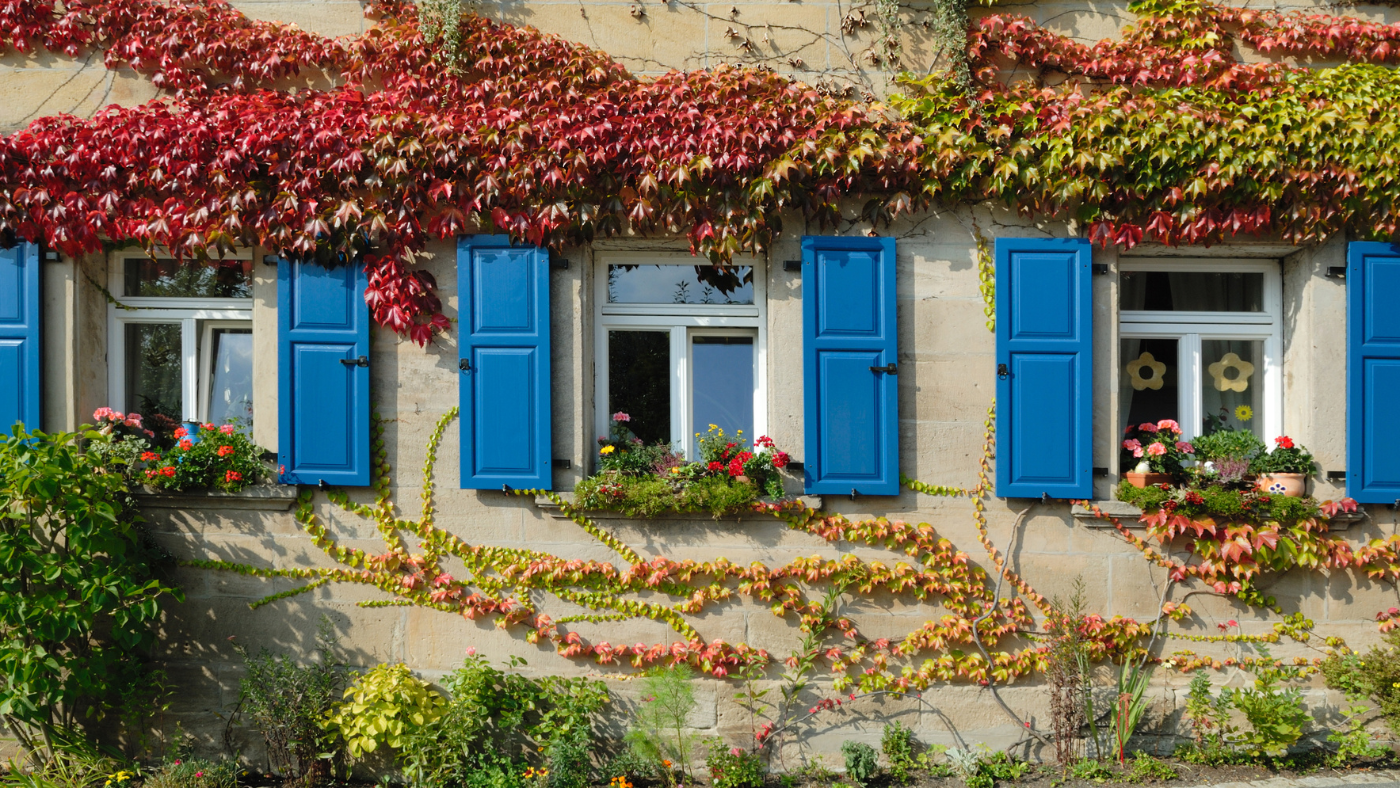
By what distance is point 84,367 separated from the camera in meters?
4.79

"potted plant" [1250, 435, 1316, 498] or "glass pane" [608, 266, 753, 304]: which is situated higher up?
"glass pane" [608, 266, 753, 304]

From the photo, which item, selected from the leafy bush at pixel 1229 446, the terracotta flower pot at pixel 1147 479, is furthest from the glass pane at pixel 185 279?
the leafy bush at pixel 1229 446

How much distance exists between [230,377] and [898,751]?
4276mm

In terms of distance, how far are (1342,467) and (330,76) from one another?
6.02m

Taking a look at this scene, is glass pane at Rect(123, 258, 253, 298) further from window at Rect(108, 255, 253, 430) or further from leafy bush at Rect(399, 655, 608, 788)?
leafy bush at Rect(399, 655, 608, 788)

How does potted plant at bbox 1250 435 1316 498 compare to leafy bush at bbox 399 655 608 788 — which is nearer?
leafy bush at bbox 399 655 608 788

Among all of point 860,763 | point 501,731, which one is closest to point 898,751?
point 860,763

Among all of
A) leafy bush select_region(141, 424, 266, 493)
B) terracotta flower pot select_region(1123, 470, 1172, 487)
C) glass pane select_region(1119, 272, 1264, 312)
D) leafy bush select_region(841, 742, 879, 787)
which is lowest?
leafy bush select_region(841, 742, 879, 787)

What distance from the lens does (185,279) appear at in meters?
5.00

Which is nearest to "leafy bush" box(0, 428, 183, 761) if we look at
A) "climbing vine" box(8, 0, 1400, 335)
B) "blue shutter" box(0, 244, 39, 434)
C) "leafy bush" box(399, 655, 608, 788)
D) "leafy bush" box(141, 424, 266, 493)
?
"leafy bush" box(141, 424, 266, 493)

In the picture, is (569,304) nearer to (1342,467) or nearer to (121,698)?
(121,698)

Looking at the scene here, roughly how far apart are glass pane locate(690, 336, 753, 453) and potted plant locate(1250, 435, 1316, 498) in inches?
109

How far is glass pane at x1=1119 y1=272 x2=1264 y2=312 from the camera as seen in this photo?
16.5ft

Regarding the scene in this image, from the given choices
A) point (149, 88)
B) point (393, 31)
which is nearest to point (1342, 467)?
point (393, 31)
